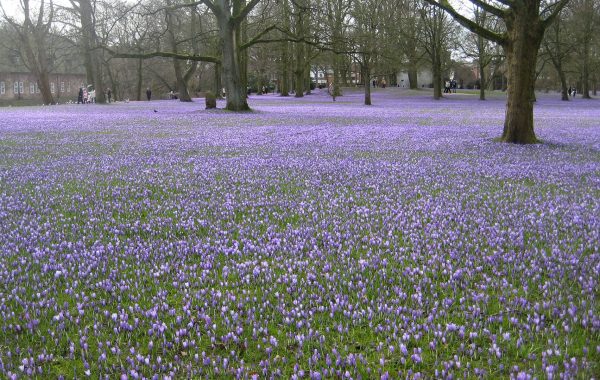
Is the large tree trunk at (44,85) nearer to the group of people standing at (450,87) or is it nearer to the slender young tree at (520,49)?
the slender young tree at (520,49)

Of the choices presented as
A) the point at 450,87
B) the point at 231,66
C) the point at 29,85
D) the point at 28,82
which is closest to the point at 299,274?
the point at 231,66

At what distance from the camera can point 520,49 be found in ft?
46.9

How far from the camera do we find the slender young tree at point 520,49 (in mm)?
14078

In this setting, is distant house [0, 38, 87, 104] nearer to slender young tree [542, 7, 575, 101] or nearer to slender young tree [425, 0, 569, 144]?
slender young tree [542, 7, 575, 101]

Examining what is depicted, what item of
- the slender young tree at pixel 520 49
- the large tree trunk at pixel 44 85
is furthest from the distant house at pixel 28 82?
the slender young tree at pixel 520 49

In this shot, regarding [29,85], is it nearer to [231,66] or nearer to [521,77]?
[231,66]

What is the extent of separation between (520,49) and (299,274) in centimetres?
1220

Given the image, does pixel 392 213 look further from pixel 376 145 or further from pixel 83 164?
pixel 376 145

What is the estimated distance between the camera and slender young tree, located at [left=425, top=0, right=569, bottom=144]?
14.1 meters

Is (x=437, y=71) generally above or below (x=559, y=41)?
below

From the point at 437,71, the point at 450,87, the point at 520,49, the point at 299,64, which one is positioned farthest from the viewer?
the point at 450,87

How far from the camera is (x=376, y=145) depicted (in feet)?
48.0

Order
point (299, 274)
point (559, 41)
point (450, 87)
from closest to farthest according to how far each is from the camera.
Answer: point (299, 274), point (559, 41), point (450, 87)

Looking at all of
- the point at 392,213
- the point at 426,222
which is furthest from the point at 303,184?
the point at 426,222
